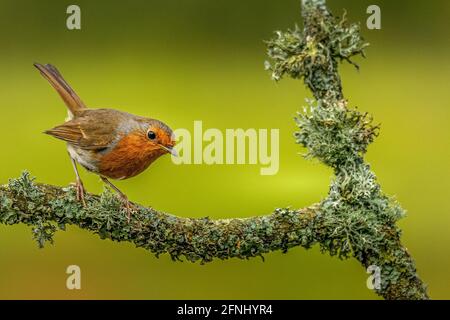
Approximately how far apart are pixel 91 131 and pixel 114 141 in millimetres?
93

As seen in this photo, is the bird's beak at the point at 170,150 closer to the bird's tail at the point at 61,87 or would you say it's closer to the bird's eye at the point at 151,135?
the bird's eye at the point at 151,135

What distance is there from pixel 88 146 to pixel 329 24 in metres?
0.98

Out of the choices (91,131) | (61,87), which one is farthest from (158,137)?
(61,87)

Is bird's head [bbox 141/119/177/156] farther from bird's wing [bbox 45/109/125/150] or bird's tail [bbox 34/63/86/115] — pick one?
bird's tail [bbox 34/63/86/115]

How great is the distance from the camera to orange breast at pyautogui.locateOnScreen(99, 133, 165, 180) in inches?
104

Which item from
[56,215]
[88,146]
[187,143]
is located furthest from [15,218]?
[187,143]

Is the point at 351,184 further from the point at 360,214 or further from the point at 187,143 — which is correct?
the point at 187,143

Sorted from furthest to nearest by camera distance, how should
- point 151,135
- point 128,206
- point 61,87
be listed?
point 61,87 → point 151,135 → point 128,206

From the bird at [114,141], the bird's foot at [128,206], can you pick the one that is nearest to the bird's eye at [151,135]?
the bird at [114,141]

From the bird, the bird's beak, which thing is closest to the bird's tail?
the bird

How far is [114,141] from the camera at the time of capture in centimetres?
266

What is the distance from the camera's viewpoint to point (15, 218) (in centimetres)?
218

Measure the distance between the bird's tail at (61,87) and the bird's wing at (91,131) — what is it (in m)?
0.13

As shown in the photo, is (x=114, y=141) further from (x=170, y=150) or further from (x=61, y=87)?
(x=61, y=87)
